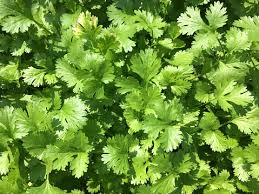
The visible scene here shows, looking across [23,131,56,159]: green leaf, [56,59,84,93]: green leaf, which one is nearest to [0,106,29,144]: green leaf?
[23,131,56,159]: green leaf

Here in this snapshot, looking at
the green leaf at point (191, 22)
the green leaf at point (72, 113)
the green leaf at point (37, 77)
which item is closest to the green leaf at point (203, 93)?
the green leaf at point (191, 22)

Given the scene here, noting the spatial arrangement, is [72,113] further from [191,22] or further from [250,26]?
[250,26]

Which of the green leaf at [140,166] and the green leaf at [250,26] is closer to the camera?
the green leaf at [140,166]

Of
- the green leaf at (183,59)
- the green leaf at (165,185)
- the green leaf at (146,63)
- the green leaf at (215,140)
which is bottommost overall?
the green leaf at (165,185)

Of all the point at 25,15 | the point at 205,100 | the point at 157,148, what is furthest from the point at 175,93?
the point at 25,15

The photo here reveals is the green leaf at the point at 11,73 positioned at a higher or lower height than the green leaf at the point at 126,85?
lower

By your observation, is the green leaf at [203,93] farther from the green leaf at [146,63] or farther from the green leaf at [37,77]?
the green leaf at [37,77]

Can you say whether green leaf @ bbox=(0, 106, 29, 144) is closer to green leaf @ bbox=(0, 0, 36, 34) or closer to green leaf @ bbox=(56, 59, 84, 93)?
green leaf @ bbox=(56, 59, 84, 93)

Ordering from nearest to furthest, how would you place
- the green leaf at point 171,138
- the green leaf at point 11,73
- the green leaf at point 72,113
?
1. the green leaf at point 171,138
2. the green leaf at point 72,113
3. the green leaf at point 11,73

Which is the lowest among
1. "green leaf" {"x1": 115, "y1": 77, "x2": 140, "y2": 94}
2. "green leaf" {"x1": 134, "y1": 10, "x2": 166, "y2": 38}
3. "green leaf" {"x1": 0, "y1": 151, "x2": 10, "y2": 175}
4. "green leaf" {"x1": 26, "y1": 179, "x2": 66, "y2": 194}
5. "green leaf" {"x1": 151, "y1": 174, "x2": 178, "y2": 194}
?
"green leaf" {"x1": 26, "y1": 179, "x2": 66, "y2": 194}
